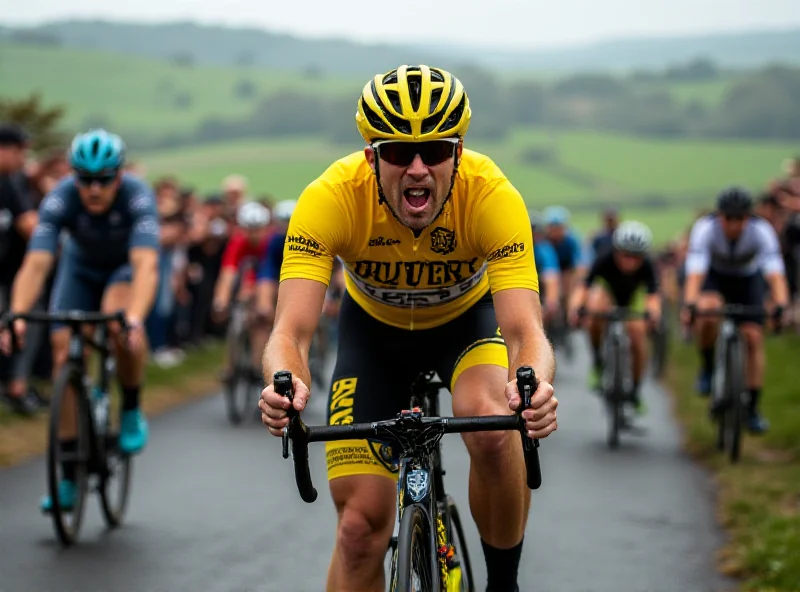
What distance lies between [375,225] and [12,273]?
25.9ft

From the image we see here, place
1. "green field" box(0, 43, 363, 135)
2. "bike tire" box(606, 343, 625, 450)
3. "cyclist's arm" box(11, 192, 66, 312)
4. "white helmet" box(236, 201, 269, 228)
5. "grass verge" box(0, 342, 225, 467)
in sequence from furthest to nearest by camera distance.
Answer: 1. "green field" box(0, 43, 363, 135)
2. "white helmet" box(236, 201, 269, 228)
3. "bike tire" box(606, 343, 625, 450)
4. "grass verge" box(0, 342, 225, 467)
5. "cyclist's arm" box(11, 192, 66, 312)

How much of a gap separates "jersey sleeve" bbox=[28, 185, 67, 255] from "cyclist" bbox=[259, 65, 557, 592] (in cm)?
298

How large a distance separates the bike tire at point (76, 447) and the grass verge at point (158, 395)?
7.85 ft

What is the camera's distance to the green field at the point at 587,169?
73562 mm

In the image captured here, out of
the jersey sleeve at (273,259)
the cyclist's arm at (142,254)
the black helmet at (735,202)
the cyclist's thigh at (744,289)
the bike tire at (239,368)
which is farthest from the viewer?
the bike tire at (239,368)

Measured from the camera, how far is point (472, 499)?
193 inches

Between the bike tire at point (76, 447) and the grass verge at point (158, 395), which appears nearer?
the bike tire at point (76, 447)

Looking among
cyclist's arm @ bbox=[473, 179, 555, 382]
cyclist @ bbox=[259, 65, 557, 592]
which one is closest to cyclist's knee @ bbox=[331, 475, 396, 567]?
cyclist @ bbox=[259, 65, 557, 592]

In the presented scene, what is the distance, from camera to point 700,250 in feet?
36.9

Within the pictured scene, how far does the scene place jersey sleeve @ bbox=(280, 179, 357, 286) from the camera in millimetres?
4602

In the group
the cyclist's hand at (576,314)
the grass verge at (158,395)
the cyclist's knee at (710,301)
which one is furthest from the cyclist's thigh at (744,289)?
the grass verge at (158,395)

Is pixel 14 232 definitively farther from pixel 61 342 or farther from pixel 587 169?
pixel 587 169

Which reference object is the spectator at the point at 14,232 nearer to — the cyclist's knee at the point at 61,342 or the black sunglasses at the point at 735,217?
the cyclist's knee at the point at 61,342

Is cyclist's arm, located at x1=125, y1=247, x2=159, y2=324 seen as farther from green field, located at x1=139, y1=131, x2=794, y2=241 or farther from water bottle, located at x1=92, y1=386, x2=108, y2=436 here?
green field, located at x1=139, y1=131, x2=794, y2=241
